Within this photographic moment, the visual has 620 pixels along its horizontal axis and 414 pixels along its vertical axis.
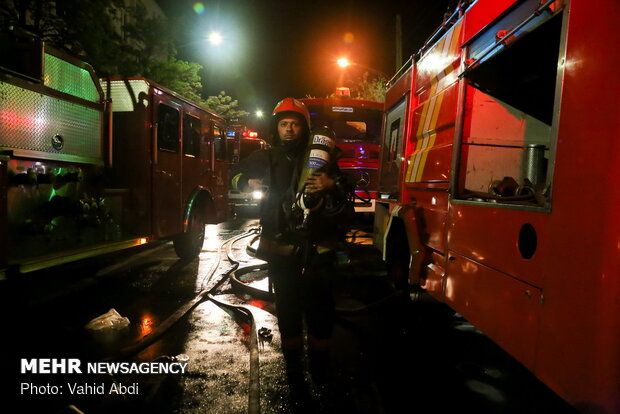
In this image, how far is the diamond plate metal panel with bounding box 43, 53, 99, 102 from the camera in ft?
12.6

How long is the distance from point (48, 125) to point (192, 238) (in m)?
3.09

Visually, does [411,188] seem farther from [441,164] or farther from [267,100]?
[267,100]

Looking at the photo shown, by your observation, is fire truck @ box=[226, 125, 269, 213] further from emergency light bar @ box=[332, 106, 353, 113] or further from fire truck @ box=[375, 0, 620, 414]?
fire truck @ box=[375, 0, 620, 414]

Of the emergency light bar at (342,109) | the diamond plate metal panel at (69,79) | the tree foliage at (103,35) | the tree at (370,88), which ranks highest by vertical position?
A: the tree at (370,88)

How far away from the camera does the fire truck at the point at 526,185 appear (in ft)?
4.68

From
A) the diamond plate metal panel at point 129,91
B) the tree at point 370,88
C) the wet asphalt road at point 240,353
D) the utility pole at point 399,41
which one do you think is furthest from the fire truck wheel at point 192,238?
the tree at point 370,88

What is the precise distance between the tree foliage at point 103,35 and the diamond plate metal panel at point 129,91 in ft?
2.08

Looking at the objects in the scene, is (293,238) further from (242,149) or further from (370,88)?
(370,88)

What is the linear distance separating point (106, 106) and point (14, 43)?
3.96ft

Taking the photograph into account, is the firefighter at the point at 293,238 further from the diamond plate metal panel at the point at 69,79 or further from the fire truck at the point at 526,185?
the diamond plate metal panel at the point at 69,79

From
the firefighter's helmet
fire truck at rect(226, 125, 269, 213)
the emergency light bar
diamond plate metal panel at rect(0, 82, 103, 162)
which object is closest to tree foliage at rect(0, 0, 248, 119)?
diamond plate metal panel at rect(0, 82, 103, 162)

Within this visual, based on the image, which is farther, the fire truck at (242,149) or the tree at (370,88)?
the tree at (370,88)

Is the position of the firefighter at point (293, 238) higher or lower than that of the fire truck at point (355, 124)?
lower

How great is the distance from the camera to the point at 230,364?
296 cm
